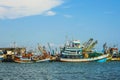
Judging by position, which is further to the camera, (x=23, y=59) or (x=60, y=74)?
(x=23, y=59)

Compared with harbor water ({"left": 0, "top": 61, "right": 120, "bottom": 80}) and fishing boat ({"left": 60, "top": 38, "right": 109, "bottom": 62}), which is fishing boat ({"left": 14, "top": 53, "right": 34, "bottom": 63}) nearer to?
fishing boat ({"left": 60, "top": 38, "right": 109, "bottom": 62})

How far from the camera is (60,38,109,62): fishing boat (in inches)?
5704

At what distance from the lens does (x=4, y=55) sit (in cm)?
15888

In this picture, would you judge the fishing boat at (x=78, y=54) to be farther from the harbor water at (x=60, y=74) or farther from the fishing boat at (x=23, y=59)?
the harbor water at (x=60, y=74)

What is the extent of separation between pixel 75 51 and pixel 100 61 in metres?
12.5

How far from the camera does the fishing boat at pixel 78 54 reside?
475ft

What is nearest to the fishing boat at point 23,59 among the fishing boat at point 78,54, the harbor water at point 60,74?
the fishing boat at point 78,54

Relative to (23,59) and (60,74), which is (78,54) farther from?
(60,74)

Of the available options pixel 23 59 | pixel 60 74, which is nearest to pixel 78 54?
pixel 23 59

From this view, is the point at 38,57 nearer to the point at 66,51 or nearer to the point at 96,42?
the point at 66,51

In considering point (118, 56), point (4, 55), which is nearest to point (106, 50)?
point (118, 56)

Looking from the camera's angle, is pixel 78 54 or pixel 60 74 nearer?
pixel 60 74

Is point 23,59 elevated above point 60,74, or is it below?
above

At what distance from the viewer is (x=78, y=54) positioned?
145 m
